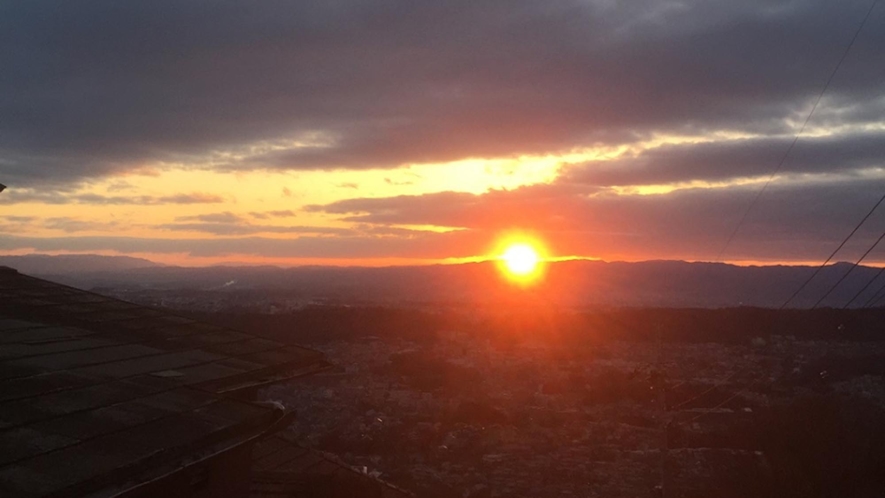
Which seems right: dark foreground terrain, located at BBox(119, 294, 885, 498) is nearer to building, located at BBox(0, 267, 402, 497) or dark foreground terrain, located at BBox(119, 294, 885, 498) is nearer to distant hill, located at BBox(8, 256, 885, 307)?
building, located at BBox(0, 267, 402, 497)

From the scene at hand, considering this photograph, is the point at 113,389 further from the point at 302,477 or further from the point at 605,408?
the point at 605,408

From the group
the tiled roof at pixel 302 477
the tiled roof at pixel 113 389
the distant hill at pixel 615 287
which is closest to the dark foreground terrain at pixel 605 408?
the tiled roof at pixel 302 477

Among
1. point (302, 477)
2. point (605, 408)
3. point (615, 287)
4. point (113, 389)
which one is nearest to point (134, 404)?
point (113, 389)

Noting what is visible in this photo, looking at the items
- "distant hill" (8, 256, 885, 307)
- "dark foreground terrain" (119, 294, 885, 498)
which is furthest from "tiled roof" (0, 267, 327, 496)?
"distant hill" (8, 256, 885, 307)

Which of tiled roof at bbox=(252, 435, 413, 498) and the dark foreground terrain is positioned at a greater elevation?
tiled roof at bbox=(252, 435, 413, 498)

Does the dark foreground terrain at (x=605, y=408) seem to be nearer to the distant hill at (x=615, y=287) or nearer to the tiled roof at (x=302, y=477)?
the tiled roof at (x=302, y=477)

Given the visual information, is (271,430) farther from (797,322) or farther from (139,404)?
(797,322)
